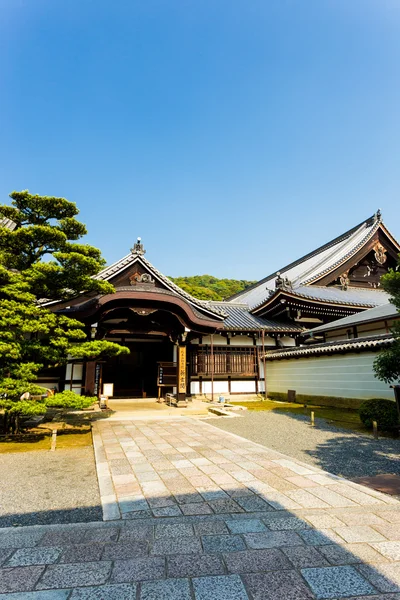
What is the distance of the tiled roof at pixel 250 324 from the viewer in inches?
710

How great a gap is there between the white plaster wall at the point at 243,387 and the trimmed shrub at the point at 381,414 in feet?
29.3

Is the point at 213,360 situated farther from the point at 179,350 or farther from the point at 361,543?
the point at 361,543

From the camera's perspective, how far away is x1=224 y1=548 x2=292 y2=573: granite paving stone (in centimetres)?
264

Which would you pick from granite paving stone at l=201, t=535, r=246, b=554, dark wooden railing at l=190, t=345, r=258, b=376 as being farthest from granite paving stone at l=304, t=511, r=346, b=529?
dark wooden railing at l=190, t=345, r=258, b=376

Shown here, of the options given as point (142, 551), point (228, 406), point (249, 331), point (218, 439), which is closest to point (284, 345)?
point (249, 331)

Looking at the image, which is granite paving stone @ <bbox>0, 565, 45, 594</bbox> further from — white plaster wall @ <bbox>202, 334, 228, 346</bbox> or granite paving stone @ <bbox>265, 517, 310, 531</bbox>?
white plaster wall @ <bbox>202, 334, 228, 346</bbox>

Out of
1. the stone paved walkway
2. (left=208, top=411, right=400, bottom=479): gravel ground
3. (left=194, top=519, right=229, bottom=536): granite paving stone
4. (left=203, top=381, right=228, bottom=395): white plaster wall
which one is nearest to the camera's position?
the stone paved walkway

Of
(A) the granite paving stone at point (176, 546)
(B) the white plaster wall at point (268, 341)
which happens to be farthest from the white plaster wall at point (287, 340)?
(A) the granite paving stone at point (176, 546)

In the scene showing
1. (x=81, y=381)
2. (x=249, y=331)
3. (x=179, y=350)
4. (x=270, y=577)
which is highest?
(x=249, y=331)

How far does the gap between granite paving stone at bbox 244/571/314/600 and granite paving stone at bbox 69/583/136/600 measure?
875 millimetres

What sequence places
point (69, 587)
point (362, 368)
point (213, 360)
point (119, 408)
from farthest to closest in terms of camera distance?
point (213, 360) < point (119, 408) < point (362, 368) < point (69, 587)

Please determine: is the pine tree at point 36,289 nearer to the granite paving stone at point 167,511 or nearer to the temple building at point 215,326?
the temple building at point 215,326

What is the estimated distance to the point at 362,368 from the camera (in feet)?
40.4

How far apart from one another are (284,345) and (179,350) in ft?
25.6
